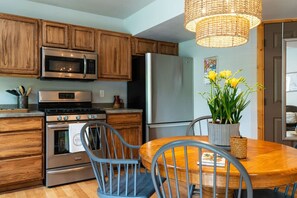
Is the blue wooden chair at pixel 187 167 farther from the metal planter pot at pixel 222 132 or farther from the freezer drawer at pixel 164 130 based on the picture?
the freezer drawer at pixel 164 130

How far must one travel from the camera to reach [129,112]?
3365mm

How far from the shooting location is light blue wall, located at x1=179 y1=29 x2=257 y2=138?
10.4ft

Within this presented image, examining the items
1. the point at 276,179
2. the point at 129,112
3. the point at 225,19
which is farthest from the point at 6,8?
the point at 276,179

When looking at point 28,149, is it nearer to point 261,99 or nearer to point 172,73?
point 172,73

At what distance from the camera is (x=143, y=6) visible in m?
3.44

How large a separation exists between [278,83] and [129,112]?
2045 millimetres

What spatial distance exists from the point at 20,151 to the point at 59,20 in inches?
75.6

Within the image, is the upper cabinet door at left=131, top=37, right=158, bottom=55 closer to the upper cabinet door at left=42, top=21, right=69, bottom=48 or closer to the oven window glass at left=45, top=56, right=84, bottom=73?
the oven window glass at left=45, top=56, right=84, bottom=73

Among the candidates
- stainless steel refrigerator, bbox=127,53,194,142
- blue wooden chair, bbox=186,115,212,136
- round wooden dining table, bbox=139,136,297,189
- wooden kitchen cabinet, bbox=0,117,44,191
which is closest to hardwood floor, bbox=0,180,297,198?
wooden kitchen cabinet, bbox=0,117,44,191

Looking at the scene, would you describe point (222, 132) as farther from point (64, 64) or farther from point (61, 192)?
point (64, 64)

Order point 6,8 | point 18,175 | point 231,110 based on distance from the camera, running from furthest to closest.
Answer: point 6,8 → point 18,175 → point 231,110

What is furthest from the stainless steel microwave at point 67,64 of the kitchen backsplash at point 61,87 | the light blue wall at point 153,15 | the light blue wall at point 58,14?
the light blue wall at point 153,15

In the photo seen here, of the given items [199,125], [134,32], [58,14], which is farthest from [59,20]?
[199,125]

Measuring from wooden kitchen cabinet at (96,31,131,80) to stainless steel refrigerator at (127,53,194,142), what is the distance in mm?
196
